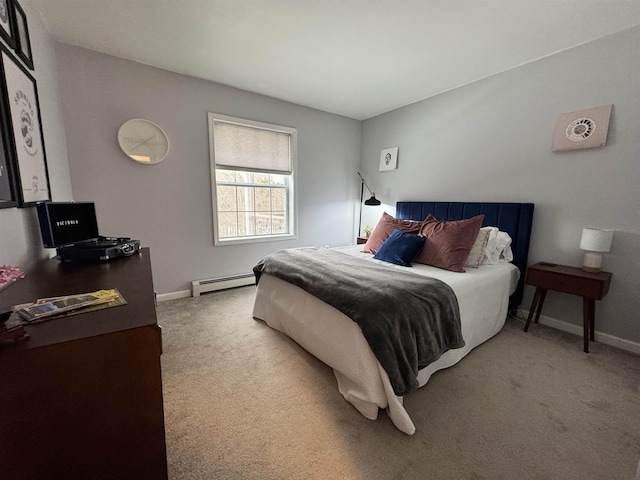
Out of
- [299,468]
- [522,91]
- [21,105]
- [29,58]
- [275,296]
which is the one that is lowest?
[299,468]

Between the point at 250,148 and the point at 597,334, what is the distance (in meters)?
4.07

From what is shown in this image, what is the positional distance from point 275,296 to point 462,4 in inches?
103

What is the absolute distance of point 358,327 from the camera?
1.50 metres

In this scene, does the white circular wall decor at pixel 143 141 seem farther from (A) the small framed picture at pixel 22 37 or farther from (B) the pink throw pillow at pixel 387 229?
(B) the pink throw pillow at pixel 387 229

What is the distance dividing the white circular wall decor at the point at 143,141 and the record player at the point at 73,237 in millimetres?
1165

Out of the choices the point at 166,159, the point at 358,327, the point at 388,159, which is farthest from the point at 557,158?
the point at 166,159

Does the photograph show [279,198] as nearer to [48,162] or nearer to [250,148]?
[250,148]

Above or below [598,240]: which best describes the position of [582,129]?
above

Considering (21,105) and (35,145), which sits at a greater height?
(21,105)

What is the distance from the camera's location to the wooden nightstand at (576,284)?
6.55ft

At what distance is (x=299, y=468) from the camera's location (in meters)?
1.18

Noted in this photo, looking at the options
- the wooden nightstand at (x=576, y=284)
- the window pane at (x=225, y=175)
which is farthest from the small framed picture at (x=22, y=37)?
the wooden nightstand at (x=576, y=284)

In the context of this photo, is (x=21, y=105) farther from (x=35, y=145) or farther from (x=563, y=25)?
(x=563, y=25)

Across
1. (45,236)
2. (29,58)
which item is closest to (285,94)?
(29,58)
